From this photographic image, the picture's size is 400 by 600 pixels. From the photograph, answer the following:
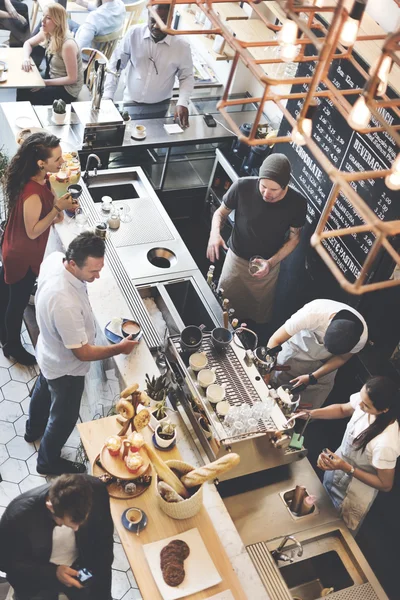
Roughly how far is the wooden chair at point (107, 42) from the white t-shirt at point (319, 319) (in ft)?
14.3

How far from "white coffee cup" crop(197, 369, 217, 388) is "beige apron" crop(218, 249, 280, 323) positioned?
4.67 feet

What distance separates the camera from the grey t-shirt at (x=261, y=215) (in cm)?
454

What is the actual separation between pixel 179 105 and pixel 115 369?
2.98m

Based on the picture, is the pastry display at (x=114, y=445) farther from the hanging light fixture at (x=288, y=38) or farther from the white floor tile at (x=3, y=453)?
the hanging light fixture at (x=288, y=38)

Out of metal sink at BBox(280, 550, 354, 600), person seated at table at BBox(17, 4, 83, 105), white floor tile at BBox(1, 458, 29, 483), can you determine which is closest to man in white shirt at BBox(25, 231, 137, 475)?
white floor tile at BBox(1, 458, 29, 483)

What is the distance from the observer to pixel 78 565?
2.99 meters

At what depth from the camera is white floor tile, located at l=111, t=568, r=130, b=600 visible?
3.79 m

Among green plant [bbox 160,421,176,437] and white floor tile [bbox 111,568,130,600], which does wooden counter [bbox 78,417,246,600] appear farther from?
white floor tile [bbox 111,568,130,600]

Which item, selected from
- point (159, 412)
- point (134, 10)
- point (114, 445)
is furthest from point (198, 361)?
point (134, 10)

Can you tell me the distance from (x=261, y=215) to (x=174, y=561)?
248cm

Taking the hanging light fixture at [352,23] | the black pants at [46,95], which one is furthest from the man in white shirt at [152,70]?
→ the hanging light fixture at [352,23]

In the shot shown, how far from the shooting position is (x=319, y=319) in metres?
4.00

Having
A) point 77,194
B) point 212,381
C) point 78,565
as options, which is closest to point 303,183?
point 77,194

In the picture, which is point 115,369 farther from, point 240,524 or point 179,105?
point 179,105
